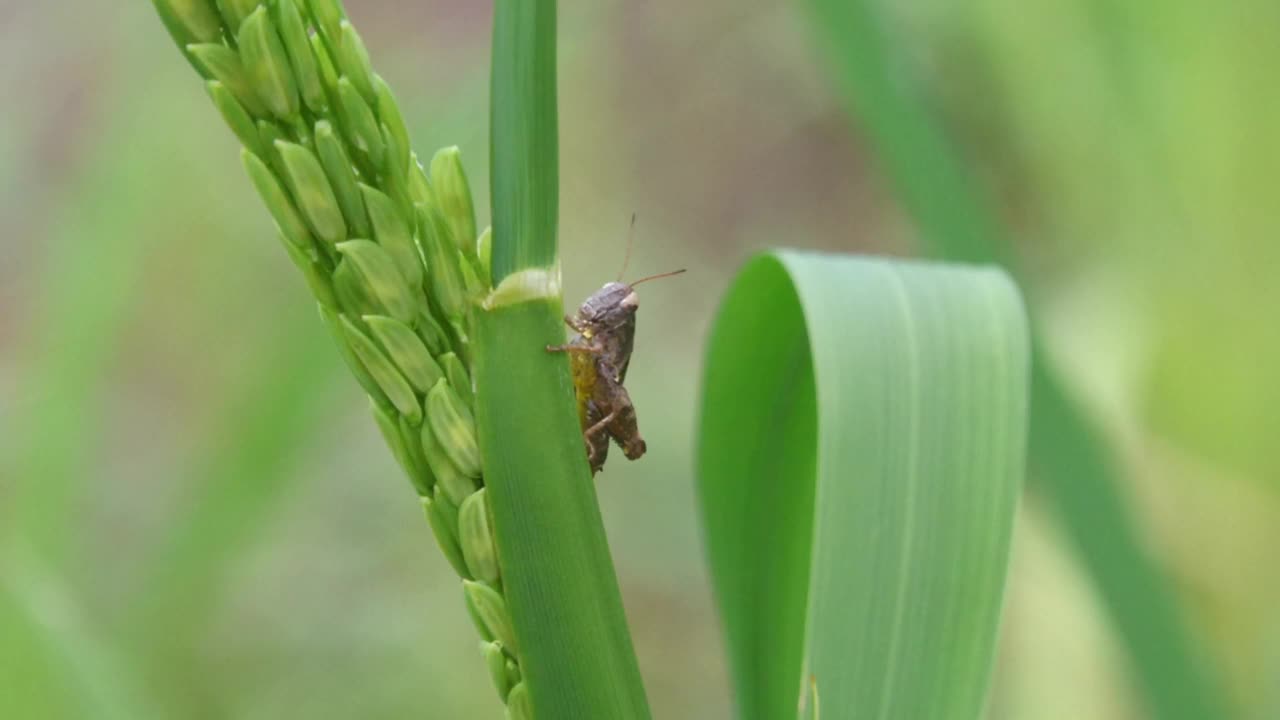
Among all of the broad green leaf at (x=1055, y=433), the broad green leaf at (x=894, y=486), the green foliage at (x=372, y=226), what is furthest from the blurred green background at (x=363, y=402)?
the green foliage at (x=372, y=226)

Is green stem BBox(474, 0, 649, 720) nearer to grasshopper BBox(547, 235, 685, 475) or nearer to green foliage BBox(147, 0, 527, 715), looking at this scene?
green foliage BBox(147, 0, 527, 715)

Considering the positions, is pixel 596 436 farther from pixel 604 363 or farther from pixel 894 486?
pixel 894 486

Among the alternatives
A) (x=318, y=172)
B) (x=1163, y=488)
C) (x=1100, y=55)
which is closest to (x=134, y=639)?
(x=318, y=172)

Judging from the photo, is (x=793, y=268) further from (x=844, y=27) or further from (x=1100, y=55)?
(x=1100, y=55)

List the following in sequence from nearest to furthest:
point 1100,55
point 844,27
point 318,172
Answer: point 318,172 < point 844,27 < point 1100,55

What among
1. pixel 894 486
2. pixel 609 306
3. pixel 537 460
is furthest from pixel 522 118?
pixel 609 306

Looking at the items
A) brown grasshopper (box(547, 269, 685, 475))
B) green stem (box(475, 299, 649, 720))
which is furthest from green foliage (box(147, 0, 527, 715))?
brown grasshopper (box(547, 269, 685, 475))
